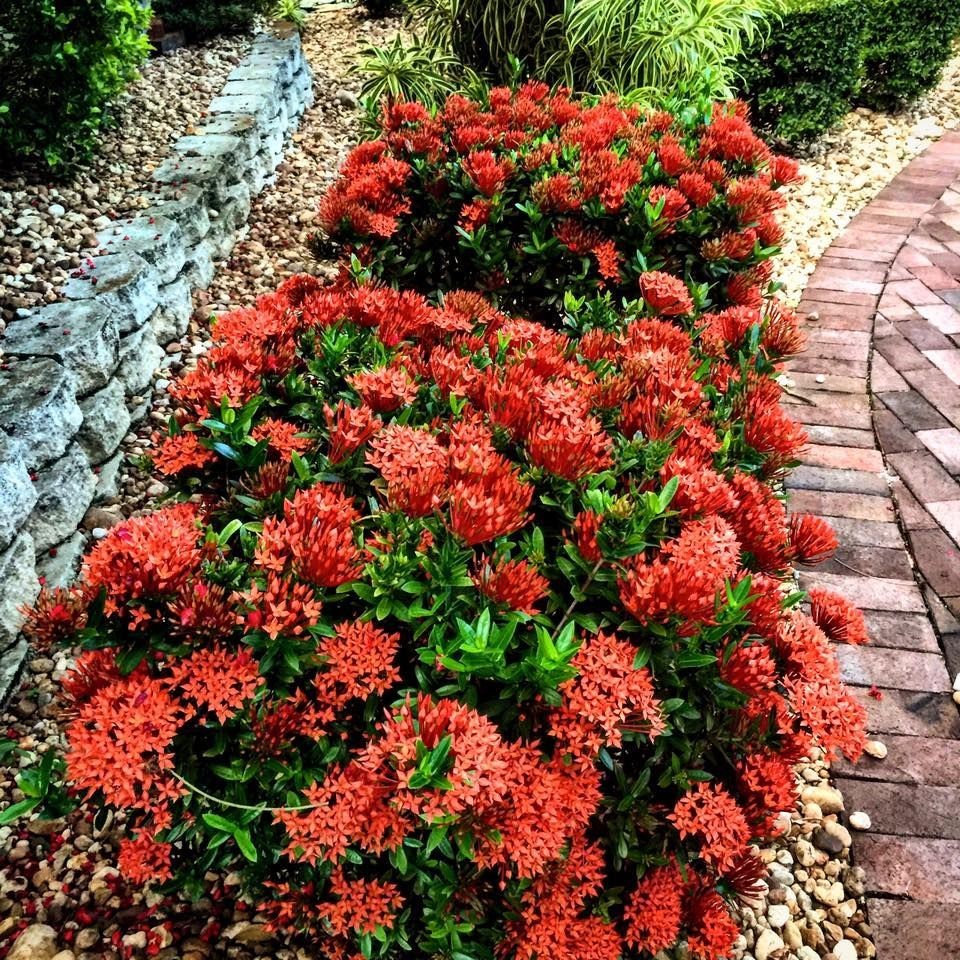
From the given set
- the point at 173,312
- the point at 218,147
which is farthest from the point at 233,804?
the point at 218,147

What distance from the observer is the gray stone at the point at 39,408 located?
2.12 metres

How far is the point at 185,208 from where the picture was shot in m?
3.26

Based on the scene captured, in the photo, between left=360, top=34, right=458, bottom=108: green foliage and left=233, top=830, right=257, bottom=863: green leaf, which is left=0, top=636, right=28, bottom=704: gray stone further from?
left=360, top=34, right=458, bottom=108: green foliage

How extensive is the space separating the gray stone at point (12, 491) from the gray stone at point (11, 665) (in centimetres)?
26

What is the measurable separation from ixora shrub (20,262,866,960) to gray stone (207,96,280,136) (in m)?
3.26

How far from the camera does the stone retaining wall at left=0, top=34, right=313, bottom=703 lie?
2.02 m

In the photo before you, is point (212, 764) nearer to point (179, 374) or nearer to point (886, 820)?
point (886, 820)

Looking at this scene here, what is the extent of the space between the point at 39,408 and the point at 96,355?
37 cm

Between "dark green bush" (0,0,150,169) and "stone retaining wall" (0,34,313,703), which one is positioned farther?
"dark green bush" (0,0,150,169)

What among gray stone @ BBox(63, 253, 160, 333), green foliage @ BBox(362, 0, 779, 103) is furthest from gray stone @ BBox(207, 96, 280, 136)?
gray stone @ BBox(63, 253, 160, 333)

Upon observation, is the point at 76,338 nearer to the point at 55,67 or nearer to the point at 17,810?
the point at 55,67

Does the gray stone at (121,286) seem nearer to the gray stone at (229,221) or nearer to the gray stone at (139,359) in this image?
the gray stone at (139,359)

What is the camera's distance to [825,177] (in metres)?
5.45

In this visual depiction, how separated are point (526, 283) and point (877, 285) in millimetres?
2711
